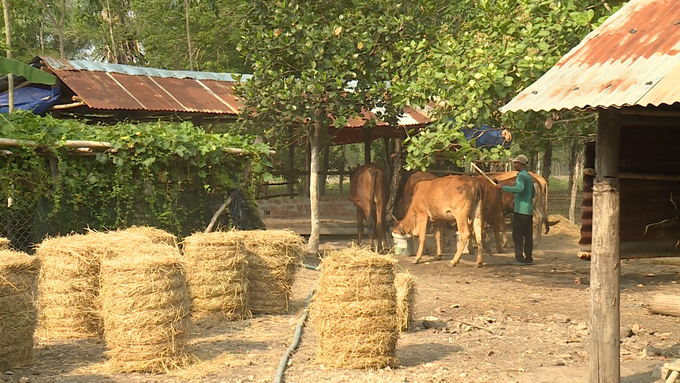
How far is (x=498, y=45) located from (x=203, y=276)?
19.4ft

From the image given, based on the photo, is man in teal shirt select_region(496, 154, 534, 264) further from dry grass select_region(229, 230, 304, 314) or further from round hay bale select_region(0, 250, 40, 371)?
round hay bale select_region(0, 250, 40, 371)

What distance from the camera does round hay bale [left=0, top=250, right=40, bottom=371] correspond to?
635 cm

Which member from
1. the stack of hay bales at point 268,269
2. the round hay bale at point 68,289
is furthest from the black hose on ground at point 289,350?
the round hay bale at point 68,289

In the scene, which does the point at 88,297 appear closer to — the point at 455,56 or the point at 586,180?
the point at 586,180

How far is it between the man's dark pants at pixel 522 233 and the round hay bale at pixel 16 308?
373 inches

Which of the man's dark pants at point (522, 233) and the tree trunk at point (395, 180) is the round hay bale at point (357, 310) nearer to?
the man's dark pants at point (522, 233)

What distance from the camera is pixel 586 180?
657 centimetres

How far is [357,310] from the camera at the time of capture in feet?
21.3

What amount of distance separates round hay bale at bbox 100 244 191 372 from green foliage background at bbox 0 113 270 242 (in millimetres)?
3757

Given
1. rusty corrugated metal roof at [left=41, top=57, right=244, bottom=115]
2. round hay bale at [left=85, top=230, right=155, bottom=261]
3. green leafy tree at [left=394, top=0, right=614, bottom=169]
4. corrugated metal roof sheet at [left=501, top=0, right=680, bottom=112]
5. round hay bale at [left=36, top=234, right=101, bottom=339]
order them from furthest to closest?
1. rusty corrugated metal roof at [left=41, top=57, right=244, bottom=115]
2. green leafy tree at [left=394, top=0, right=614, bottom=169]
3. round hay bale at [left=36, top=234, right=101, bottom=339]
4. round hay bale at [left=85, top=230, right=155, bottom=261]
5. corrugated metal roof sheet at [left=501, top=0, right=680, bottom=112]

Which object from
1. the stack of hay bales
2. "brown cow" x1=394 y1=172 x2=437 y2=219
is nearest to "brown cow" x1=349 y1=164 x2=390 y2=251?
"brown cow" x1=394 y1=172 x2=437 y2=219

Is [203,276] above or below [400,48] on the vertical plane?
below

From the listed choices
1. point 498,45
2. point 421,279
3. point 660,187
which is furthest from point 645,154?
point 421,279

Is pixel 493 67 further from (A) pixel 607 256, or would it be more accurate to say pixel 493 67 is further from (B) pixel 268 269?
(A) pixel 607 256
